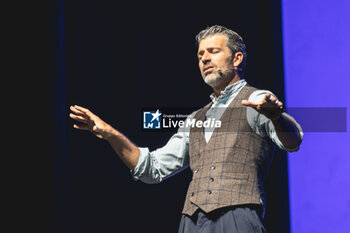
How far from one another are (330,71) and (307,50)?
0.22 m

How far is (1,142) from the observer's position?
2.10 metres

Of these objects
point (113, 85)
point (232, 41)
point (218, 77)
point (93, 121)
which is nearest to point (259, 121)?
point (218, 77)

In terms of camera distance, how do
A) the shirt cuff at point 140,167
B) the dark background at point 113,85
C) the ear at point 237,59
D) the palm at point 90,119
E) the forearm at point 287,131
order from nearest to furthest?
the forearm at point 287,131, the palm at point 90,119, the shirt cuff at point 140,167, the ear at point 237,59, the dark background at point 113,85

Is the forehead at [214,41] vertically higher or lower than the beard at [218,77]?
higher

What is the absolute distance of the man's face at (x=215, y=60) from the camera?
→ 1.68 m

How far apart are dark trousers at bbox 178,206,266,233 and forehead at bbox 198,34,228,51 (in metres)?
0.56

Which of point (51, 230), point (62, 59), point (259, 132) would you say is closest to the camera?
point (259, 132)

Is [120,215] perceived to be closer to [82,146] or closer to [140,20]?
[82,146]

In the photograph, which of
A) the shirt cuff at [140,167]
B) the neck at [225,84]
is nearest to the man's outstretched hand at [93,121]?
the shirt cuff at [140,167]

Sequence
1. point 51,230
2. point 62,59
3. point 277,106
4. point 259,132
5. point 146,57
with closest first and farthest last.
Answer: point 277,106 → point 259,132 → point 51,230 → point 62,59 → point 146,57

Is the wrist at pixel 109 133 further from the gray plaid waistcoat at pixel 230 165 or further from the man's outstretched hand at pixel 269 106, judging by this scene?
the man's outstretched hand at pixel 269 106

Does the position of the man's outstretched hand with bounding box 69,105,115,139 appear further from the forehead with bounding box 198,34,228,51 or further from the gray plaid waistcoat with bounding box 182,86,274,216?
the forehead with bounding box 198,34,228,51

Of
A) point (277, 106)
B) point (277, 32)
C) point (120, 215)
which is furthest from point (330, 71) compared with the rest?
point (120, 215)

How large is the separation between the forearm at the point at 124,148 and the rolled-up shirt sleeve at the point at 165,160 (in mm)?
26
